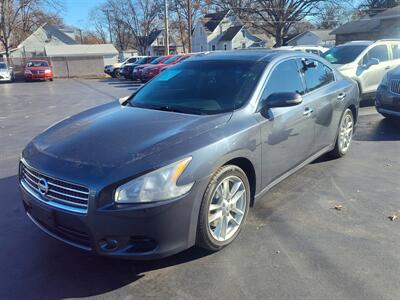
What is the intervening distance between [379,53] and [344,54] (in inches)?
40.6

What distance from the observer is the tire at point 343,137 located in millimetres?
5703

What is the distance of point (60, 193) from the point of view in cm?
287

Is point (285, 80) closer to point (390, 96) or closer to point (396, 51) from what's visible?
point (390, 96)

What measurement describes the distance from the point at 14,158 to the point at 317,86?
4.88 metres

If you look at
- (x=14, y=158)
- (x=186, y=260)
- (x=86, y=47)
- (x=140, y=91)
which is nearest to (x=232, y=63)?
(x=140, y=91)

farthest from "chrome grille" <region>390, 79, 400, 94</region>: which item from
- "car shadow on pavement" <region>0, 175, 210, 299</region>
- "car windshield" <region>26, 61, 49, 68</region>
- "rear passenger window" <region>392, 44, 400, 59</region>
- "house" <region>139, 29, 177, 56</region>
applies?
"house" <region>139, 29, 177, 56</region>

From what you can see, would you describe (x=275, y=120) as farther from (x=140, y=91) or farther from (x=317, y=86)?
(x=140, y=91)

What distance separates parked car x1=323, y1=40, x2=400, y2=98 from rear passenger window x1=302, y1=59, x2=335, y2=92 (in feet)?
17.6

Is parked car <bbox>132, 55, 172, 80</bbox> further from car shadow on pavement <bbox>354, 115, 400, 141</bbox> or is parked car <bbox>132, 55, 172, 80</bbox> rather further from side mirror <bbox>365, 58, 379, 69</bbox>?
car shadow on pavement <bbox>354, 115, 400, 141</bbox>

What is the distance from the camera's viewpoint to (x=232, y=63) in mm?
4309

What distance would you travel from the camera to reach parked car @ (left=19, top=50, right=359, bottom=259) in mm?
2744

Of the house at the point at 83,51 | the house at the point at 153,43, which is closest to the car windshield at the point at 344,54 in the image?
the house at the point at 83,51

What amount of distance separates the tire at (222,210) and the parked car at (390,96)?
5.60 metres

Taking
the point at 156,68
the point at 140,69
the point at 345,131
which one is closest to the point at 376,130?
the point at 345,131
